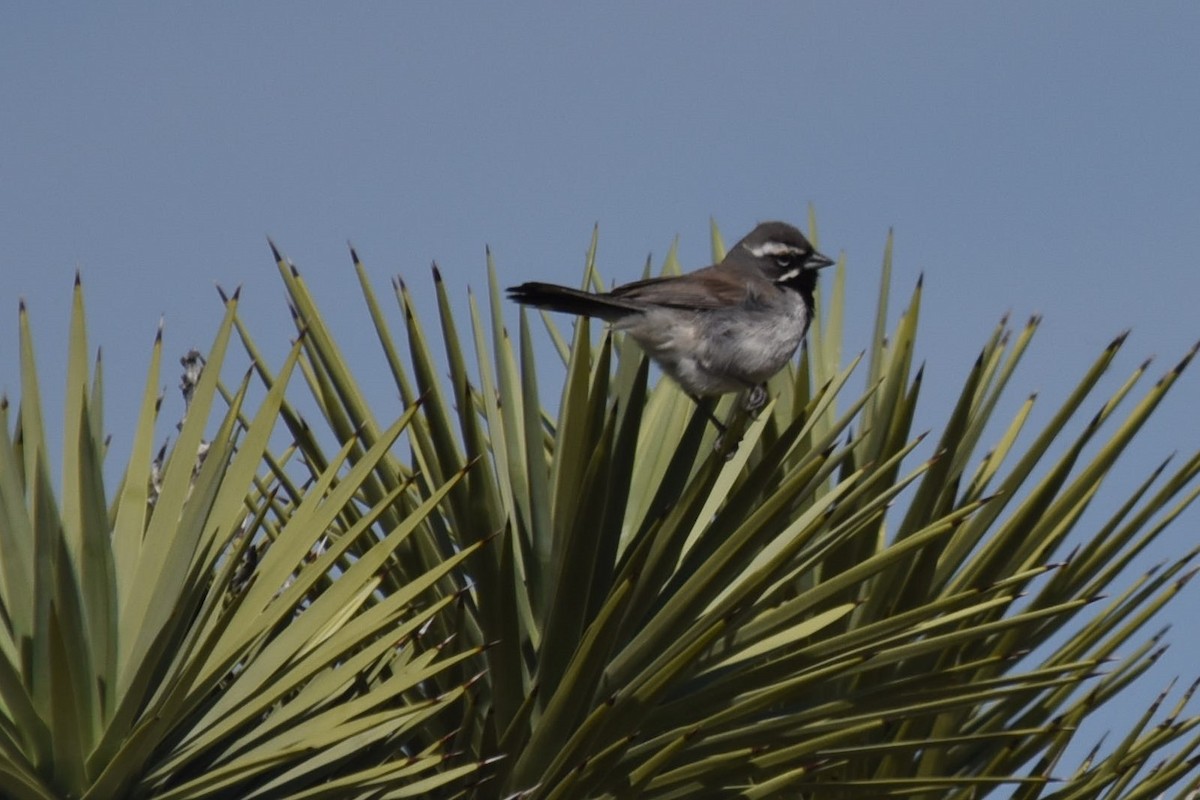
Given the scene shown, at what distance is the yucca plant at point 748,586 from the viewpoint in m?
2.86

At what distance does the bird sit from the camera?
4477 millimetres

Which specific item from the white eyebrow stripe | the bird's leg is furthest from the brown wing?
the white eyebrow stripe

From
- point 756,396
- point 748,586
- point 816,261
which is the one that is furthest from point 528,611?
point 816,261

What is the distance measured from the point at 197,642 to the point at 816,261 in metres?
3.59

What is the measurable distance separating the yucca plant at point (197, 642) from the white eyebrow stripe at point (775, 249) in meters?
3.35

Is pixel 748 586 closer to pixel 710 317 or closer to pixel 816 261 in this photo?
pixel 710 317

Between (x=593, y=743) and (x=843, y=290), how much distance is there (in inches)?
90.4

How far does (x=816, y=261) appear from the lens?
604cm

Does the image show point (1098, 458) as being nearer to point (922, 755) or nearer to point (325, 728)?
point (922, 755)

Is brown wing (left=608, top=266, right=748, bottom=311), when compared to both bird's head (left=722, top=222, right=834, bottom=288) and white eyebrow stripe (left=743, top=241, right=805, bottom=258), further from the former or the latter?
white eyebrow stripe (left=743, top=241, right=805, bottom=258)

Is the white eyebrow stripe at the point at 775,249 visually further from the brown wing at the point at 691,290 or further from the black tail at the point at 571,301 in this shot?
the black tail at the point at 571,301

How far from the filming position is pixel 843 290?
4.73 meters

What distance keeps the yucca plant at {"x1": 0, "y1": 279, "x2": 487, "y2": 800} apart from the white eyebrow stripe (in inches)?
132

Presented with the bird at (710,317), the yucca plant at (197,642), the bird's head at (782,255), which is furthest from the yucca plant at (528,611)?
the bird's head at (782,255)
